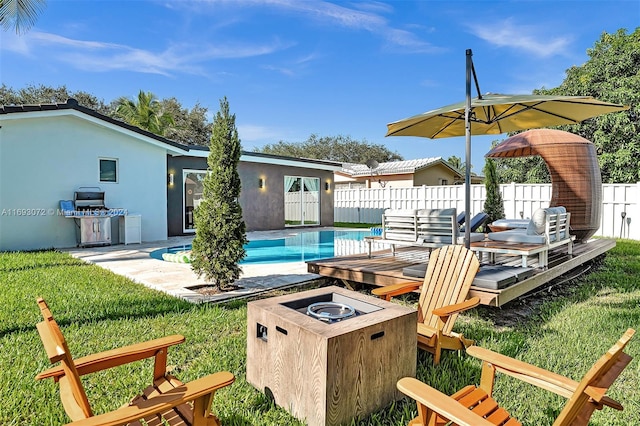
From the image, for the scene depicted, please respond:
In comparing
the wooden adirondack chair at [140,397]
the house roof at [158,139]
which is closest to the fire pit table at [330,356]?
the wooden adirondack chair at [140,397]

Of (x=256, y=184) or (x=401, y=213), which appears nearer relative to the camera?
(x=401, y=213)

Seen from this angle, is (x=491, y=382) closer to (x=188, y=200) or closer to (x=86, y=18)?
(x=188, y=200)

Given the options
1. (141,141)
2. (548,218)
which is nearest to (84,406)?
(548,218)

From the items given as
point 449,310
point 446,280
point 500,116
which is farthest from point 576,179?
point 449,310

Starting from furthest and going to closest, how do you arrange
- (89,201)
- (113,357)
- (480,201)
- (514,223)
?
(480,201)
(89,201)
(514,223)
(113,357)

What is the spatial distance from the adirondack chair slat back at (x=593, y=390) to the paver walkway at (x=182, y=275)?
4.19m

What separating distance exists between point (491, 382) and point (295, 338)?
3.86 ft

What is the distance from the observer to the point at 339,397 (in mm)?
2188

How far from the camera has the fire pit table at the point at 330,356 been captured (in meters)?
2.16

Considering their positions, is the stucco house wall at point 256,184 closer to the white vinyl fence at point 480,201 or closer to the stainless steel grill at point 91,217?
the stainless steel grill at point 91,217

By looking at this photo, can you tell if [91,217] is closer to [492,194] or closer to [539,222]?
[539,222]

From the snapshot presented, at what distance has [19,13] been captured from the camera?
8.20 meters

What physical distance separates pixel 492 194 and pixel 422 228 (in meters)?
8.33

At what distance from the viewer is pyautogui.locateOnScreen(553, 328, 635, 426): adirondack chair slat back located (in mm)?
1491
